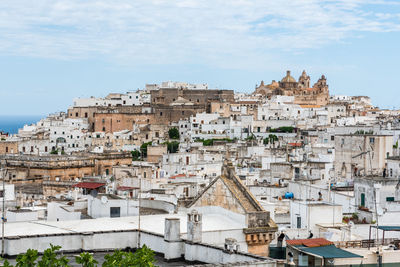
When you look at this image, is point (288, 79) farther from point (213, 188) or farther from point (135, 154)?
point (213, 188)

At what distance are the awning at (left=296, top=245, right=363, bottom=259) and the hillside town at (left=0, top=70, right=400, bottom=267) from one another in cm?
3

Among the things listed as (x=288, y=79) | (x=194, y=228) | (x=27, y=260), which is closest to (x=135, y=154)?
(x=288, y=79)

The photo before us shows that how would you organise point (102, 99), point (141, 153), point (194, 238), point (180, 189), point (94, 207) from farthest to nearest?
1. point (102, 99)
2. point (141, 153)
3. point (180, 189)
4. point (94, 207)
5. point (194, 238)

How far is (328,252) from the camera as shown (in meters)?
18.6

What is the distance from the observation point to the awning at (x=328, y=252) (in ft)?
59.9

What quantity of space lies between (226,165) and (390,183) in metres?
9.62

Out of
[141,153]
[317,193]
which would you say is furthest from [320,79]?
[317,193]

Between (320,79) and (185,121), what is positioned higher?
(320,79)

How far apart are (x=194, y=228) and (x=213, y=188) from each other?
267 centimetres

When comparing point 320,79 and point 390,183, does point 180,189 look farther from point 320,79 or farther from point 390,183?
point 320,79

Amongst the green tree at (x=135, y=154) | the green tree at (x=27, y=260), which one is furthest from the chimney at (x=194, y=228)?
the green tree at (x=135, y=154)

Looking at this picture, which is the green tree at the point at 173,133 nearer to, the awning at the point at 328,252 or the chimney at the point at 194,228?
the awning at the point at 328,252

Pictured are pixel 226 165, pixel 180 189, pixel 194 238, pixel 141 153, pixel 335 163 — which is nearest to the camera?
pixel 194 238

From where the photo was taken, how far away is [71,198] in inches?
1262
